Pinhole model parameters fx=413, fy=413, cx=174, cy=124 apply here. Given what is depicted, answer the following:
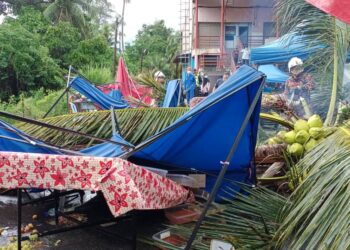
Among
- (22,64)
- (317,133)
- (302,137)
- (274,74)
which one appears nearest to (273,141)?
(302,137)

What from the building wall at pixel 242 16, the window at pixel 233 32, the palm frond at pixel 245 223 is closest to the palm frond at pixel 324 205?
the palm frond at pixel 245 223

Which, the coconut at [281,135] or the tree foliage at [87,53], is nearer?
the coconut at [281,135]

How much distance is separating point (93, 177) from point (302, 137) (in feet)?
7.17

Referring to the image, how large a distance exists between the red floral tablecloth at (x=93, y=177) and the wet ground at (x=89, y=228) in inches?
31.1

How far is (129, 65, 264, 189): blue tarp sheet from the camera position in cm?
328

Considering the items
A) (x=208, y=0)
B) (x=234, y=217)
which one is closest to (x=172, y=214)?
(x=234, y=217)

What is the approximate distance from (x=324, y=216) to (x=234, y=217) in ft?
3.76

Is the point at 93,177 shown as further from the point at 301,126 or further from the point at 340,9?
the point at 301,126

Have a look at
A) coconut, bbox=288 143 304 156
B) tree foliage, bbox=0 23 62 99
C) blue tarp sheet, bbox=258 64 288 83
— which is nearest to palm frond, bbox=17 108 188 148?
coconut, bbox=288 143 304 156

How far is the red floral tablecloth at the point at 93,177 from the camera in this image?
2658 mm

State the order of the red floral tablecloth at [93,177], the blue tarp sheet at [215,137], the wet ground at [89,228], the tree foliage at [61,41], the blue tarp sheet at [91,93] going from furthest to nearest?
the tree foliage at [61,41] < the blue tarp sheet at [91,93] < the wet ground at [89,228] < the blue tarp sheet at [215,137] < the red floral tablecloth at [93,177]

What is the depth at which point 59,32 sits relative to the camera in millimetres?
20094

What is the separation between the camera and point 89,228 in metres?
4.52

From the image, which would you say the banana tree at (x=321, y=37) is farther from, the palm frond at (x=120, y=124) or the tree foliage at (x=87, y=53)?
the tree foliage at (x=87, y=53)
